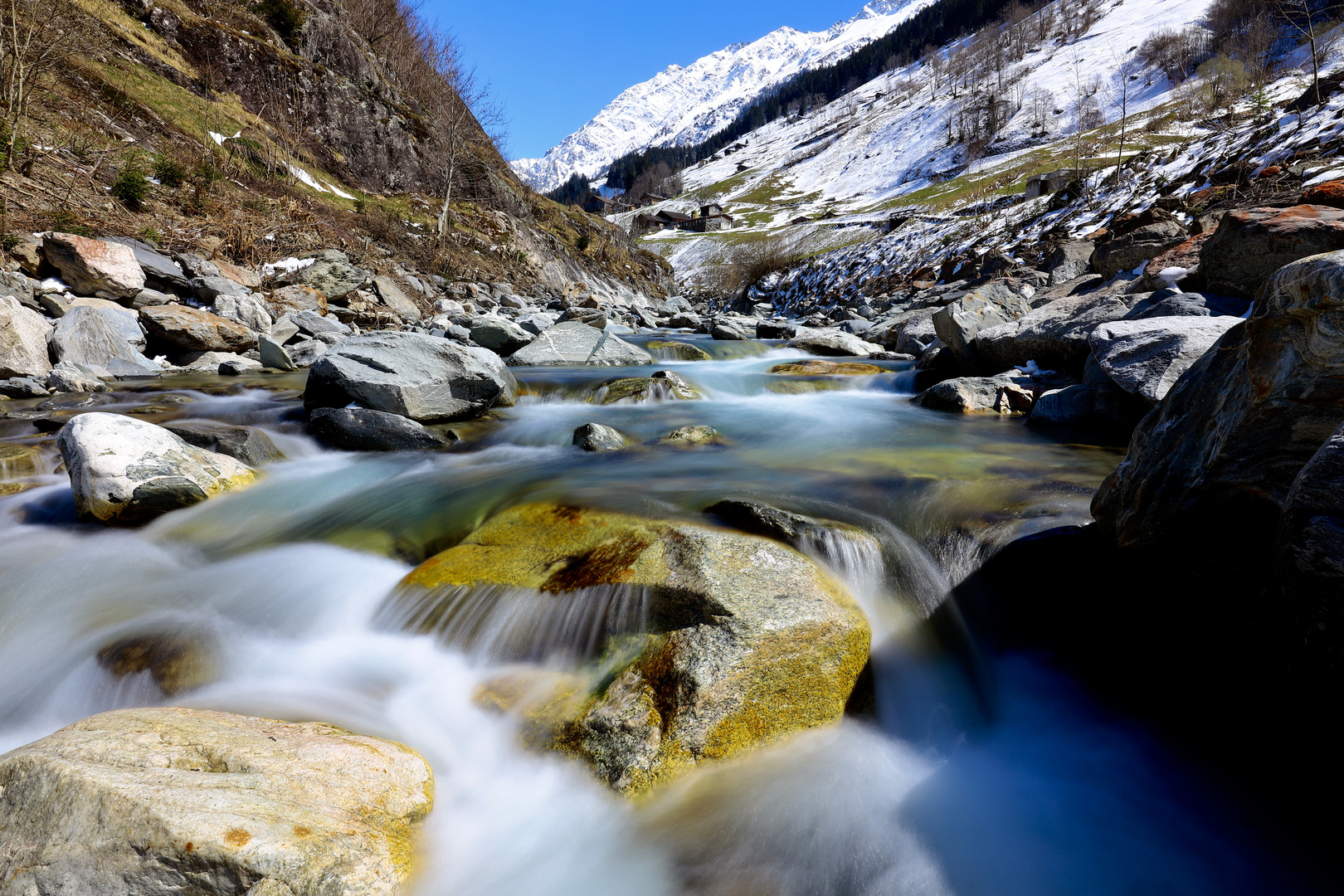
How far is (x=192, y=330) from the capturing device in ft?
33.1

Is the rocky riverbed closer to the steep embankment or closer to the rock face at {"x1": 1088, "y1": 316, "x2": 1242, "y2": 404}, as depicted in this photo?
the rock face at {"x1": 1088, "y1": 316, "x2": 1242, "y2": 404}

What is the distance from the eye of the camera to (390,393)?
6.62 meters

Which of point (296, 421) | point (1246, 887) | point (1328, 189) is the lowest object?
point (1246, 887)

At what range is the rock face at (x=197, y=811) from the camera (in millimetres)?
1456

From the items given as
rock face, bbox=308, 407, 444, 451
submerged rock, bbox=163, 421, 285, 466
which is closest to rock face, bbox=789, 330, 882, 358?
rock face, bbox=308, 407, 444, 451

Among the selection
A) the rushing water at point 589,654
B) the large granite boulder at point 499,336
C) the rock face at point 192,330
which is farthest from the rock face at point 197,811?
the large granite boulder at point 499,336

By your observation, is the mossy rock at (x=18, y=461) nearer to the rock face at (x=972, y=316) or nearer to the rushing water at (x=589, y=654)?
the rushing water at (x=589, y=654)

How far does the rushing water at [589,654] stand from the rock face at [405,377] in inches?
56.9

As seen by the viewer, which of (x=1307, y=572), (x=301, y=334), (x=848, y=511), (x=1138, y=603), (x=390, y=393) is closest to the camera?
(x=1307, y=572)

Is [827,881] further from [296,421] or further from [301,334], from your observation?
[301,334]

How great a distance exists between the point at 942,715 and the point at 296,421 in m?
7.10

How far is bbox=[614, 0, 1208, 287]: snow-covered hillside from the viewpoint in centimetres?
6229

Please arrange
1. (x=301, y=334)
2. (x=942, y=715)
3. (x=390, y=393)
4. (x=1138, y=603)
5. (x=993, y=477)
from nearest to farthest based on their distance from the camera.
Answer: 1. (x=942, y=715)
2. (x=1138, y=603)
3. (x=993, y=477)
4. (x=390, y=393)
5. (x=301, y=334)

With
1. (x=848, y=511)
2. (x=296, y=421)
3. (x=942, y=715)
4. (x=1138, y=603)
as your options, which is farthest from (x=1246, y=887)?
(x=296, y=421)
